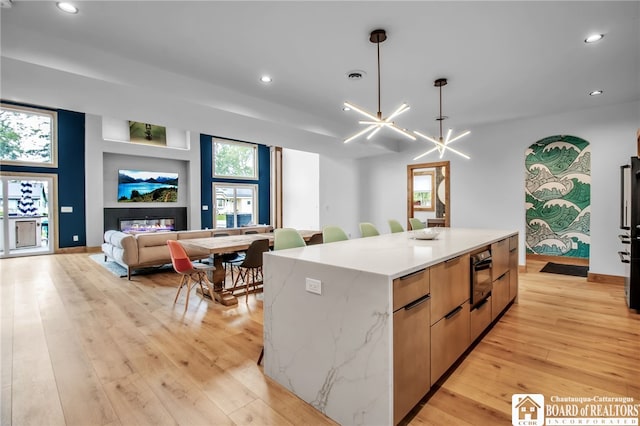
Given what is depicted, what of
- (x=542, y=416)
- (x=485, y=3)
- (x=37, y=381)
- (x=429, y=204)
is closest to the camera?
(x=542, y=416)

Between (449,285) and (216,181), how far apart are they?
30.2ft

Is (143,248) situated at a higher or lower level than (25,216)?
lower

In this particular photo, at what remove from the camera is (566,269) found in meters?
5.58

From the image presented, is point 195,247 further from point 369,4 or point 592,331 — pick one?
point 592,331

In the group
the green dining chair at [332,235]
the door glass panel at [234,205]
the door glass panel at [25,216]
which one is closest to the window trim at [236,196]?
the door glass panel at [234,205]

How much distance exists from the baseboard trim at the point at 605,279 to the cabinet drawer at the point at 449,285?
12.6ft

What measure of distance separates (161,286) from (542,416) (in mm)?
4515

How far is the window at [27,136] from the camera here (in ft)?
22.9

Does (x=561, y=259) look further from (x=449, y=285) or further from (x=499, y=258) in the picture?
(x=449, y=285)

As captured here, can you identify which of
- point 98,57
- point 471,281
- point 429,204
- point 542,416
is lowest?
point 542,416

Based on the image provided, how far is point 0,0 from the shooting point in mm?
2133

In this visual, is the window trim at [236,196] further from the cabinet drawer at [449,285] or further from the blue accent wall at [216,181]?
the cabinet drawer at [449,285]

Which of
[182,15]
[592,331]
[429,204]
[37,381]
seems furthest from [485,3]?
[429,204]

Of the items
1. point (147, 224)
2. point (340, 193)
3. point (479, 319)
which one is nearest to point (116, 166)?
point (147, 224)
